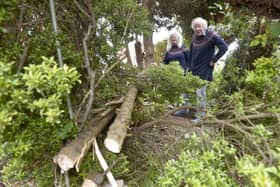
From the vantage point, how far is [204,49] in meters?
2.66

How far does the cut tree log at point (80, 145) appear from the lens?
1.13 m

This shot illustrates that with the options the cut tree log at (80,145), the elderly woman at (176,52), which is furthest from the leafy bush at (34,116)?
the elderly woman at (176,52)

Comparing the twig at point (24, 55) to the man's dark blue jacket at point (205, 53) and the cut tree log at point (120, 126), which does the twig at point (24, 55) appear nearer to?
the cut tree log at point (120, 126)

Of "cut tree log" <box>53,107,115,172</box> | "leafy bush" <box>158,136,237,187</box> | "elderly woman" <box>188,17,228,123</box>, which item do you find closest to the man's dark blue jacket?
"elderly woman" <box>188,17,228,123</box>

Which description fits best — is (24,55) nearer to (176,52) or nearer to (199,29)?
(199,29)

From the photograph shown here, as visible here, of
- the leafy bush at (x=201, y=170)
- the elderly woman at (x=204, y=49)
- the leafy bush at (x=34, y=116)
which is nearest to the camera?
the leafy bush at (x=34, y=116)

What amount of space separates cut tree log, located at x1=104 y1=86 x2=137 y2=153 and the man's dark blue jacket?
120 centimetres

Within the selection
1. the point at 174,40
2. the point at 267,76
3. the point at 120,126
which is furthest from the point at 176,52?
the point at 120,126

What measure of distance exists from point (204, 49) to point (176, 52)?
0.41 metres

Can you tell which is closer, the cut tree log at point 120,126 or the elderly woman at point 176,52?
the cut tree log at point 120,126

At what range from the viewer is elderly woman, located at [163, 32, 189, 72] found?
2951 mm

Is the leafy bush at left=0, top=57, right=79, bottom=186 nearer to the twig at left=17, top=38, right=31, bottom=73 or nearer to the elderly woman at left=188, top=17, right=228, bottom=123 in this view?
the twig at left=17, top=38, right=31, bottom=73

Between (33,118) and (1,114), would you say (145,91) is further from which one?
(1,114)

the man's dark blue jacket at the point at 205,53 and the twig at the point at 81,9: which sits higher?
the twig at the point at 81,9
